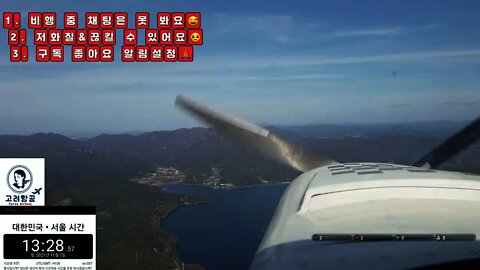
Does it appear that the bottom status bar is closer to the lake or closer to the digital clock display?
the digital clock display

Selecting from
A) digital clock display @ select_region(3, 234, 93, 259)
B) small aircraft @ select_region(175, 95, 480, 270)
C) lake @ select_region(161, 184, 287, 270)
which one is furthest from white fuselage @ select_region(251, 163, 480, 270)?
lake @ select_region(161, 184, 287, 270)

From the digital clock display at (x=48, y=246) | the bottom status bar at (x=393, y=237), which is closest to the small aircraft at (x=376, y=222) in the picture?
the bottom status bar at (x=393, y=237)

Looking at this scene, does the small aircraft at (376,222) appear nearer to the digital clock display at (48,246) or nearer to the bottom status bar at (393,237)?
the bottom status bar at (393,237)

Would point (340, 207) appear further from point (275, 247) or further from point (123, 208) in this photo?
point (123, 208)

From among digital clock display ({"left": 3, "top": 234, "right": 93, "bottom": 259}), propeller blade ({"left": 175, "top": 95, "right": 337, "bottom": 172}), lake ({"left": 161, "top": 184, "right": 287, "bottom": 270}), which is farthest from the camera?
lake ({"left": 161, "top": 184, "right": 287, "bottom": 270})

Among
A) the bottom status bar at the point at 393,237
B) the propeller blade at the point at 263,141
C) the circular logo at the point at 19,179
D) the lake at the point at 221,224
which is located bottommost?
the lake at the point at 221,224

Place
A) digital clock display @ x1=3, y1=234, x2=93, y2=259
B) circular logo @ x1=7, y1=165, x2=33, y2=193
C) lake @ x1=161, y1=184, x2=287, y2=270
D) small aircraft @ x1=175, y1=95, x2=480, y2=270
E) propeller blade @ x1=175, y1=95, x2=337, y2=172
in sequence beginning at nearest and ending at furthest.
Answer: small aircraft @ x1=175, y1=95, x2=480, y2=270, propeller blade @ x1=175, y1=95, x2=337, y2=172, digital clock display @ x1=3, y1=234, x2=93, y2=259, circular logo @ x1=7, y1=165, x2=33, y2=193, lake @ x1=161, y1=184, x2=287, y2=270

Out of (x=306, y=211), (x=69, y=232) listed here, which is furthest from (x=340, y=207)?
(x=69, y=232)
